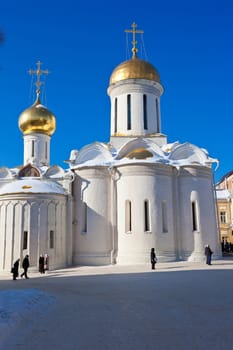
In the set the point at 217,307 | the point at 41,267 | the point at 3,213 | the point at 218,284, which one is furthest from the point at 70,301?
the point at 3,213

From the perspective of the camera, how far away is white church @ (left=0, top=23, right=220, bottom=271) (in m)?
15.2

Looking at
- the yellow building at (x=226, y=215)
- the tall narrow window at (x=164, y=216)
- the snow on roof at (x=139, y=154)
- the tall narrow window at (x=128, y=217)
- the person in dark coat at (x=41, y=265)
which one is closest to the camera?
the person in dark coat at (x=41, y=265)

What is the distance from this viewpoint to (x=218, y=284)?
9.16 meters

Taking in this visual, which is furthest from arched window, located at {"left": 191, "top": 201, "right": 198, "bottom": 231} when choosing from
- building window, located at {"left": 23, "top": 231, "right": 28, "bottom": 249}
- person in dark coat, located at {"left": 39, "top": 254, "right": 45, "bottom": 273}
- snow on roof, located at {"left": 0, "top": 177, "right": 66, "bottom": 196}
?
building window, located at {"left": 23, "top": 231, "right": 28, "bottom": 249}

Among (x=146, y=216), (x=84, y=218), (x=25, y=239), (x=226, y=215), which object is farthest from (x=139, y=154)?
(x=226, y=215)

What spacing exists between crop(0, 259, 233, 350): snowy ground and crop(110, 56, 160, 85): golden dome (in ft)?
45.0

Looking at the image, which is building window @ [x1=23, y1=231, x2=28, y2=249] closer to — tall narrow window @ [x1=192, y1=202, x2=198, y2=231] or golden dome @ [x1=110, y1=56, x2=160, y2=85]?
tall narrow window @ [x1=192, y1=202, x2=198, y2=231]

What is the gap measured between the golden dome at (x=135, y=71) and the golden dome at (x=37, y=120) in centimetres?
468

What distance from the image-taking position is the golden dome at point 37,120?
70.9ft

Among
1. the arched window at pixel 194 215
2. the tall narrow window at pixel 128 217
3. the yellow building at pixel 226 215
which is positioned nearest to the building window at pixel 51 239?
the tall narrow window at pixel 128 217

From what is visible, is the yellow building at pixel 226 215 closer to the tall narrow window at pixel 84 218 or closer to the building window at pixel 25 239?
the tall narrow window at pixel 84 218

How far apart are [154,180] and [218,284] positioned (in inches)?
316

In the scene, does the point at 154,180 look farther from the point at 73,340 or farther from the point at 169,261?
the point at 73,340

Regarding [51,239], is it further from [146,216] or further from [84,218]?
[146,216]
